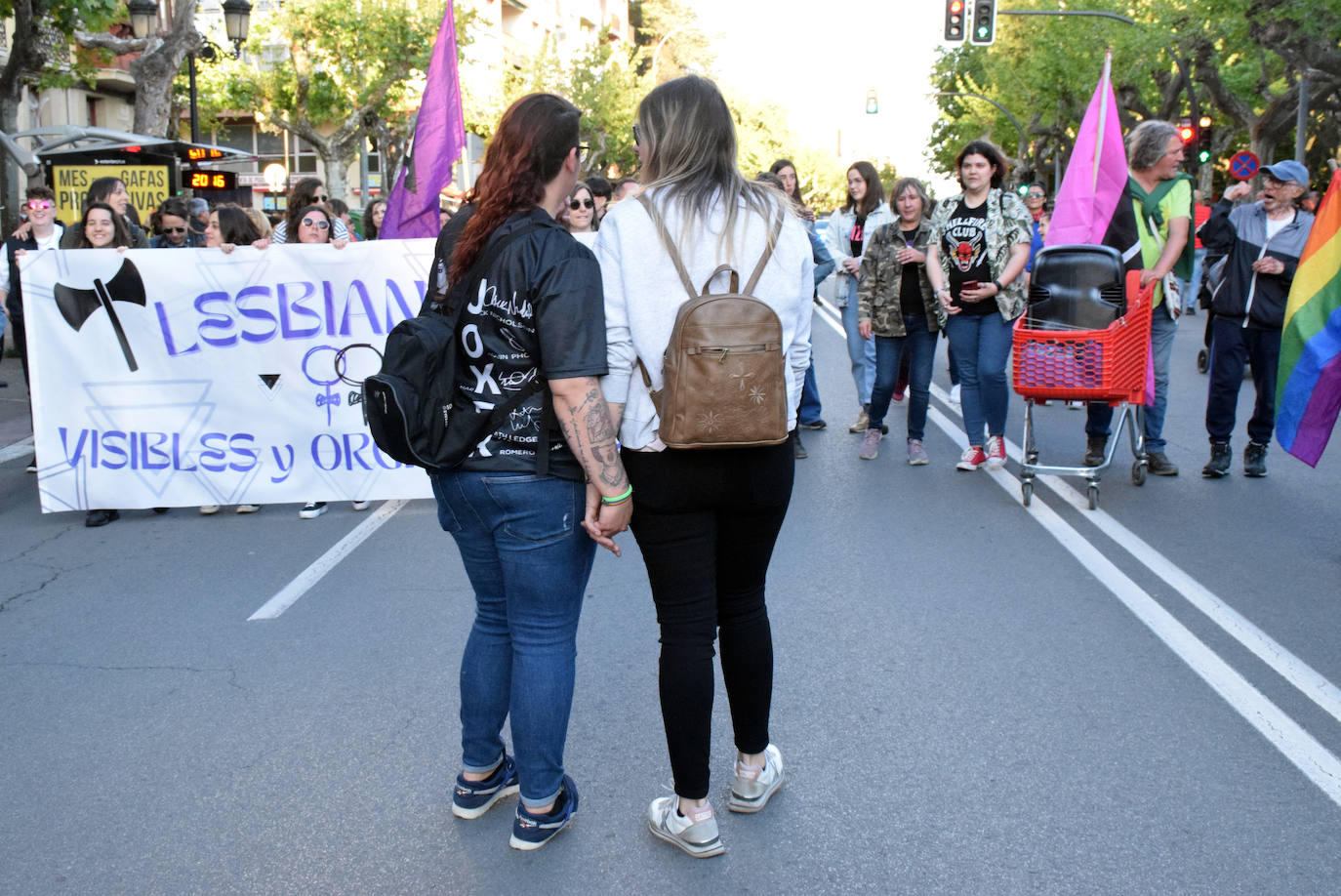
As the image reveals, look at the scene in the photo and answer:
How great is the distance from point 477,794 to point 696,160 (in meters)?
1.77

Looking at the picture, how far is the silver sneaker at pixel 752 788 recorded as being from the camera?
3.53 meters

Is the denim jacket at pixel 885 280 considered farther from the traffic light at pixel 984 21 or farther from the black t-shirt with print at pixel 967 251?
the traffic light at pixel 984 21

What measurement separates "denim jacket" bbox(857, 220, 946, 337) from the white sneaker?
5618 millimetres

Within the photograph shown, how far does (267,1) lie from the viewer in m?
48.2

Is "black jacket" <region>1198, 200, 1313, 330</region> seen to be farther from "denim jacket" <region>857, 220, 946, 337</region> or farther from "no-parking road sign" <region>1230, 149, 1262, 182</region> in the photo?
"no-parking road sign" <region>1230, 149, 1262, 182</region>

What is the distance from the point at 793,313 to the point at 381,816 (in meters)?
1.74

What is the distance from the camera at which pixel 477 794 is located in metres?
3.55

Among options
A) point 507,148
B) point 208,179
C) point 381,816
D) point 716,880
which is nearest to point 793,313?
point 507,148

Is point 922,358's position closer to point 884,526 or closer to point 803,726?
point 884,526

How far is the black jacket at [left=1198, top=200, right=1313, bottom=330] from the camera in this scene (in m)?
8.02

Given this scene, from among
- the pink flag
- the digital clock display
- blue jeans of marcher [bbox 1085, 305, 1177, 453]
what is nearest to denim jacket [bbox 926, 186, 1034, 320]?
the pink flag

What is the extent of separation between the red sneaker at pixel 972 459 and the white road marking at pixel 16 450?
662cm

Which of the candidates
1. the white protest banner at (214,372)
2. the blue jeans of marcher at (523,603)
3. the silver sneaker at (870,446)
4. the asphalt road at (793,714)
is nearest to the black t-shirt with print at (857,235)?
the silver sneaker at (870,446)

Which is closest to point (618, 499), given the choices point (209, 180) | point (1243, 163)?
point (209, 180)
